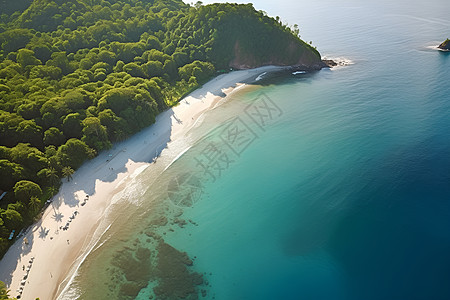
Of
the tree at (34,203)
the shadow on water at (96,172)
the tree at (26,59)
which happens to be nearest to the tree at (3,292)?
the shadow on water at (96,172)

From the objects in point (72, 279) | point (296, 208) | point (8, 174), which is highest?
point (8, 174)

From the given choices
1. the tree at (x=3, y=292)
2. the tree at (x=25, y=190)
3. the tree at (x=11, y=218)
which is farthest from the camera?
the tree at (x=25, y=190)

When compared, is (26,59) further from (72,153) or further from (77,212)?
(77,212)

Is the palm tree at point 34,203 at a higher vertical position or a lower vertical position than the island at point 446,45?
higher

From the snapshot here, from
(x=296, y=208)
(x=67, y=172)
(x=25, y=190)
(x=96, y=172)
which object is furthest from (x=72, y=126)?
(x=296, y=208)

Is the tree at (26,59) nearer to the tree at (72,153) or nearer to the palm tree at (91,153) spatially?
the tree at (72,153)

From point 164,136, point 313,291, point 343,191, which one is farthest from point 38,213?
point 343,191
